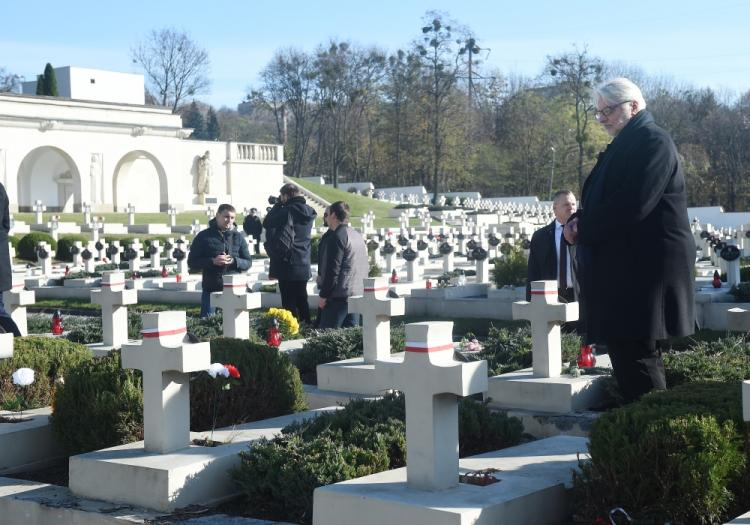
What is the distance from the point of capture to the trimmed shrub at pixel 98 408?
6383 millimetres

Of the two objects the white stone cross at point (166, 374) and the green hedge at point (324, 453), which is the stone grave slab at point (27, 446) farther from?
the green hedge at point (324, 453)

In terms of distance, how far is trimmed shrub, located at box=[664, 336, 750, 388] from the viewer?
6.55 metres

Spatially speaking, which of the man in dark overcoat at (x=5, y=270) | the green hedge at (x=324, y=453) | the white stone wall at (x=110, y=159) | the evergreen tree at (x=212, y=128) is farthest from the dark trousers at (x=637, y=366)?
the evergreen tree at (x=212, y=128)

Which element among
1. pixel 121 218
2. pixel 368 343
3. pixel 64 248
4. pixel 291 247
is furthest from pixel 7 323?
pixel 121 218

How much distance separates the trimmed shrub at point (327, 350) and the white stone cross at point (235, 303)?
22.3 inches

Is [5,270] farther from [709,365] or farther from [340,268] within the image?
[709,365]

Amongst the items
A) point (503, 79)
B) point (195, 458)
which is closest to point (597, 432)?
point (195, 458)

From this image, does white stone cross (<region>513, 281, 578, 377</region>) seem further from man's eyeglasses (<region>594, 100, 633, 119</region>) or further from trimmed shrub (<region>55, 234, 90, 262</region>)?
trimmed shrub (<region>55, 234, 90, 262</region>)

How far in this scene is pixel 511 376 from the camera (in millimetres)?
7598

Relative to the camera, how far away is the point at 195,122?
95.0m

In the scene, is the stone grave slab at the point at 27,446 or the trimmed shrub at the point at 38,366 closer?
the stone grave slab at the point at 27,446

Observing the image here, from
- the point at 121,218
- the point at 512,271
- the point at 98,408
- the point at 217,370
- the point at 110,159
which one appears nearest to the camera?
the point at 217,370

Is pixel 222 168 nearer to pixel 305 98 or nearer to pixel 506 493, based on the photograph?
pixel 305 98

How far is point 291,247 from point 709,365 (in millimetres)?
6268
